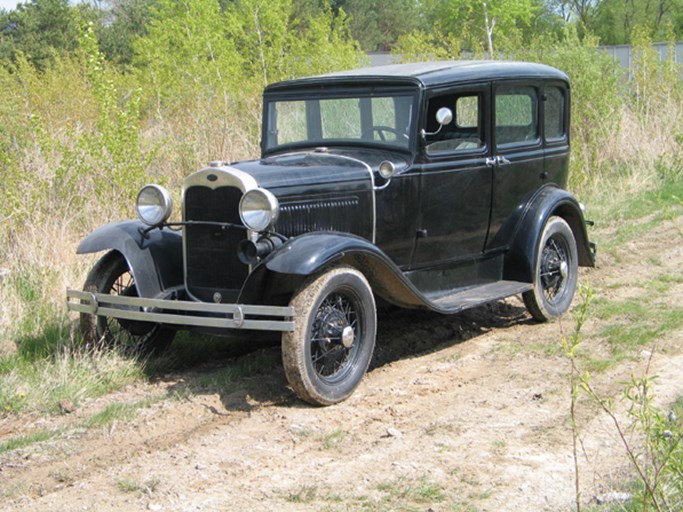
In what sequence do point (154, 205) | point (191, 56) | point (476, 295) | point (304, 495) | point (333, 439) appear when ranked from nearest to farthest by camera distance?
point (304, 495) → point (333, 439) → point (154, 205) → point (476, 295) → point (191, 56)

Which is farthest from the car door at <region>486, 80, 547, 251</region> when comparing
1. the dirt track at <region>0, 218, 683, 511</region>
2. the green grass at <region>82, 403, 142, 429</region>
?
the green grass at <region>82, 403, 142, 429</region>

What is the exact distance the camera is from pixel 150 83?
1377cm

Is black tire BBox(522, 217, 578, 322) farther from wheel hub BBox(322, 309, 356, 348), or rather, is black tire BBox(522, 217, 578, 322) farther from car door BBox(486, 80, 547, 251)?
wheel hub BBox(322, 309, 356, 348)

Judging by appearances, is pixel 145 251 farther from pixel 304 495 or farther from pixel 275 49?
pixel 275 49

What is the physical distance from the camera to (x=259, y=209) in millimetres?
5285

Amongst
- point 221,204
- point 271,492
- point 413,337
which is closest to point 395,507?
point 271,492

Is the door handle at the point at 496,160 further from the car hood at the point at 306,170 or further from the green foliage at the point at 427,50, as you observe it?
the green foliage at the point at 427,50

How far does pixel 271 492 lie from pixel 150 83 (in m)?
10.7

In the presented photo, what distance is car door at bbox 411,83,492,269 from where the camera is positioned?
6.34m

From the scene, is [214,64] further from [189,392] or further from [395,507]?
[395,507]

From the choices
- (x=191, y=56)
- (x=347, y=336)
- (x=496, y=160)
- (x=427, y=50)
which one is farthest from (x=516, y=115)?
(x=427, y=50)

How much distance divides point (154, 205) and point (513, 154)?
276 cm

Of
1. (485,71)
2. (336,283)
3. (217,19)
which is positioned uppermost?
(217,19)

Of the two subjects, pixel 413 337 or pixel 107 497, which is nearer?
pixel 107 497
